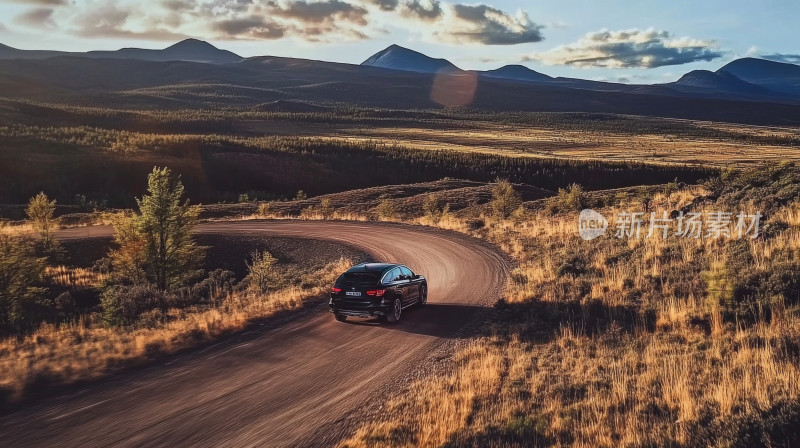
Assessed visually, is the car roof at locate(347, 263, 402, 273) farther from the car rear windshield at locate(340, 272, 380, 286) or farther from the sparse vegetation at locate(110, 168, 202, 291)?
the sparse vegetation at locate(110, 168, 202, 291)

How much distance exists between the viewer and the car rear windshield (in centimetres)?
1590

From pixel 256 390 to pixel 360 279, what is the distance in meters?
5.76

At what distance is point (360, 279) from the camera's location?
633 inches

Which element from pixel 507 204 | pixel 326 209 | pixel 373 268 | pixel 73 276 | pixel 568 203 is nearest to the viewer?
pixel 373 268

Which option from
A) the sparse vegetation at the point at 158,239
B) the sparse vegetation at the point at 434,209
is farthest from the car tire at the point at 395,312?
the sparse vegetation at the point at 434,209

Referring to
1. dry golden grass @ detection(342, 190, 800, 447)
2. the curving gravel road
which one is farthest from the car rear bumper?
dry golden grass @ detection(342, 190, 800, 447)

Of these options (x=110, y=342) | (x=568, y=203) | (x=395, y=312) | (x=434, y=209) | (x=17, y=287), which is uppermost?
(x=110, y=342)

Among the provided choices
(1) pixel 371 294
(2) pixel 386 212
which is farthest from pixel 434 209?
(1) pixel 371 294

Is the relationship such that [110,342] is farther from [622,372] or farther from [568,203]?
[568,203]

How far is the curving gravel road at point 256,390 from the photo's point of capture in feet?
29.2

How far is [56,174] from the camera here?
2677 inches

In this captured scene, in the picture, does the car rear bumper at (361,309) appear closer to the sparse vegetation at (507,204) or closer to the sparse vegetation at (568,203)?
the sparse vegetation at (507,204)

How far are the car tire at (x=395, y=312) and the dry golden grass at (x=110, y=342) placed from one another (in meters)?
3.59

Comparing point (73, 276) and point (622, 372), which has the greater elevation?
point (622, 372)
